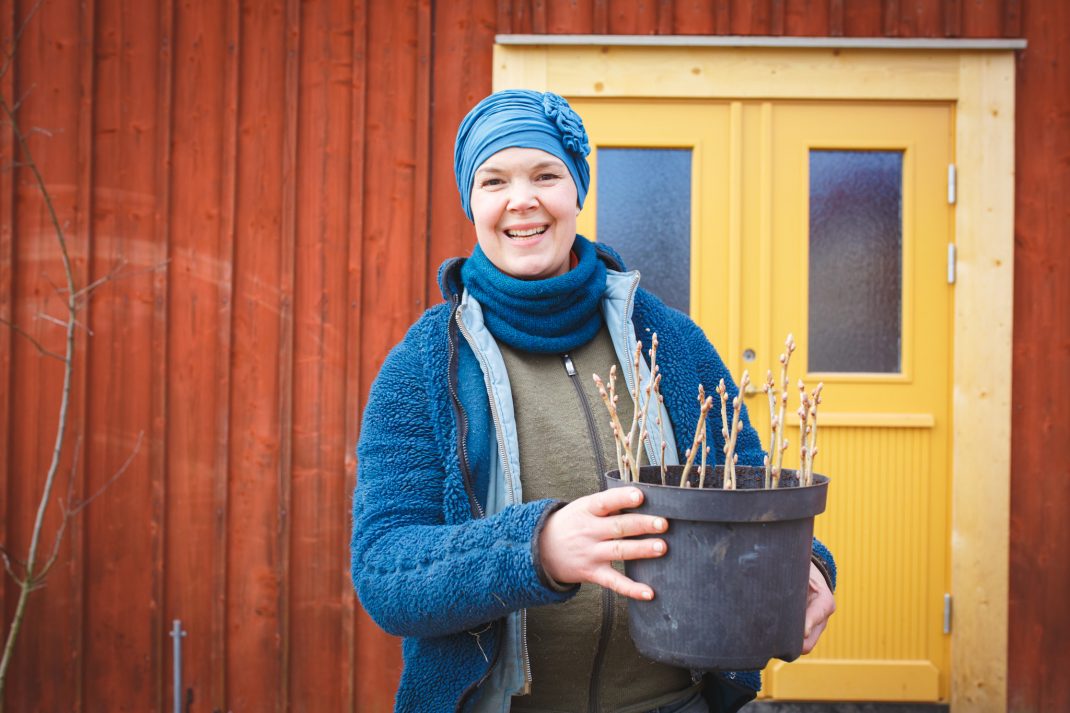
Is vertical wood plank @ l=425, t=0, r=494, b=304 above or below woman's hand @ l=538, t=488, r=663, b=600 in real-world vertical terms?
above

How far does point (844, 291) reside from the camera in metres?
3.62

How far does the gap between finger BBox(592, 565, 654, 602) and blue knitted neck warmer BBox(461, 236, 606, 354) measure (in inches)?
17.6

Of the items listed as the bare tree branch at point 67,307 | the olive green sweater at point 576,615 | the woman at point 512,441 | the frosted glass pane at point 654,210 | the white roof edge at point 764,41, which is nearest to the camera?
the woman at point 512,441

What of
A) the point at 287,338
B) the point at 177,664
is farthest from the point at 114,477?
the point at 287,338

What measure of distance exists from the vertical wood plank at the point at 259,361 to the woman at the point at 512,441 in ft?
7.33

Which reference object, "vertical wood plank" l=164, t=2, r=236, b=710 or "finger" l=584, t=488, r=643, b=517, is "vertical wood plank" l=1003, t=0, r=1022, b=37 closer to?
"vertical wood plank" l=164, t=2, r=236, b=710

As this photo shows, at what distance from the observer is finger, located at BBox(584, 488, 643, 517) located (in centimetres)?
102

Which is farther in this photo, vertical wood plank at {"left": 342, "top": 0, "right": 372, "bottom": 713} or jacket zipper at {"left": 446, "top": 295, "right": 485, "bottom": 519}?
vertical wood plank at {"left": 342, "top": 0, "right": 372, "bottom": 713}

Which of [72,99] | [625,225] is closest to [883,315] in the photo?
[625,225]

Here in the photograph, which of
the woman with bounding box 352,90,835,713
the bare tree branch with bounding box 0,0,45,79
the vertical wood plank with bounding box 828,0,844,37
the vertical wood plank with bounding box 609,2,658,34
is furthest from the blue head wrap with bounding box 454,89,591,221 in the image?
the bare tree branch with bounding box 0,0,45,79

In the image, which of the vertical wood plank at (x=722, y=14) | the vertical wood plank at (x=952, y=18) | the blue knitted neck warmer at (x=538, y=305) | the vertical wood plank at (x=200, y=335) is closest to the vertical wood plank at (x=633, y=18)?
the vertical wood plank at (x=722, y=14)

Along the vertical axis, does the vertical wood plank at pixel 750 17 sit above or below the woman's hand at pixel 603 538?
above

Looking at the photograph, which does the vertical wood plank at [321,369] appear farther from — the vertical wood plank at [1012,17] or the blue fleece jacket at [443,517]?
the vertical wood plank at [1012,17]

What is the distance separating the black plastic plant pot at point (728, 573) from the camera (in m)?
1.03
